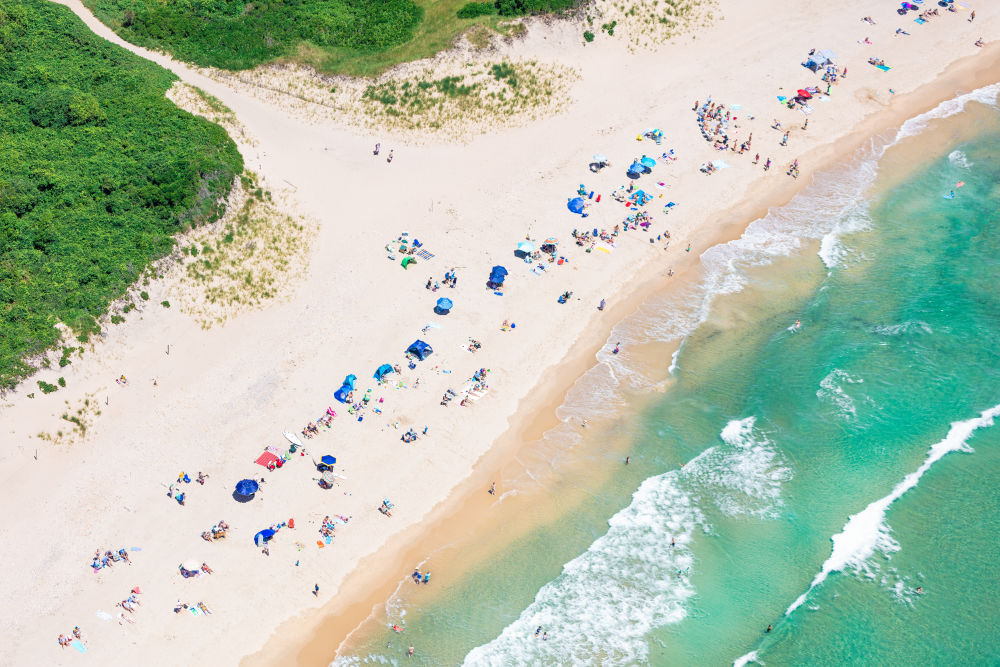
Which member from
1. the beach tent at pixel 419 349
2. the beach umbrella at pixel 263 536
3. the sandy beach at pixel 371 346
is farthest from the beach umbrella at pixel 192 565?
the beach tent at pixel 419 349

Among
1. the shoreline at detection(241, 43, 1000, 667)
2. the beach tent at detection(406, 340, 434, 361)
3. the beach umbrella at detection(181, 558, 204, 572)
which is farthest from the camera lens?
the beach tent at detection(406, 340, 434, 361)

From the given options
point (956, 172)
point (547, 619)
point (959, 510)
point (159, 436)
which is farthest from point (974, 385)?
point (159, 436)

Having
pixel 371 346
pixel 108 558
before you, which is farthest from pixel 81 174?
pixel 108 558

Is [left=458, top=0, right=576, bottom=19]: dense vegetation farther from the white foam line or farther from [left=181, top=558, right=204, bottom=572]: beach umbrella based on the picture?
[left=181, top=558, right=204, bottom=572]: beach umbrella

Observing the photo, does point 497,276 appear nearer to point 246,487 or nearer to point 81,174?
point 246,487

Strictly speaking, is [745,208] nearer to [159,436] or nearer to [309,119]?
[309,119]

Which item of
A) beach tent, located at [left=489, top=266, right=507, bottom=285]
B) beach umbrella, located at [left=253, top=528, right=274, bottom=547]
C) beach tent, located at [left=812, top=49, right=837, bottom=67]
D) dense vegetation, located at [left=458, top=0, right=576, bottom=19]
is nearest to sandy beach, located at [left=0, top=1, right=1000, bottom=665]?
beach umbrella, located at [left=253, top=528, right=274, bottom=547]
